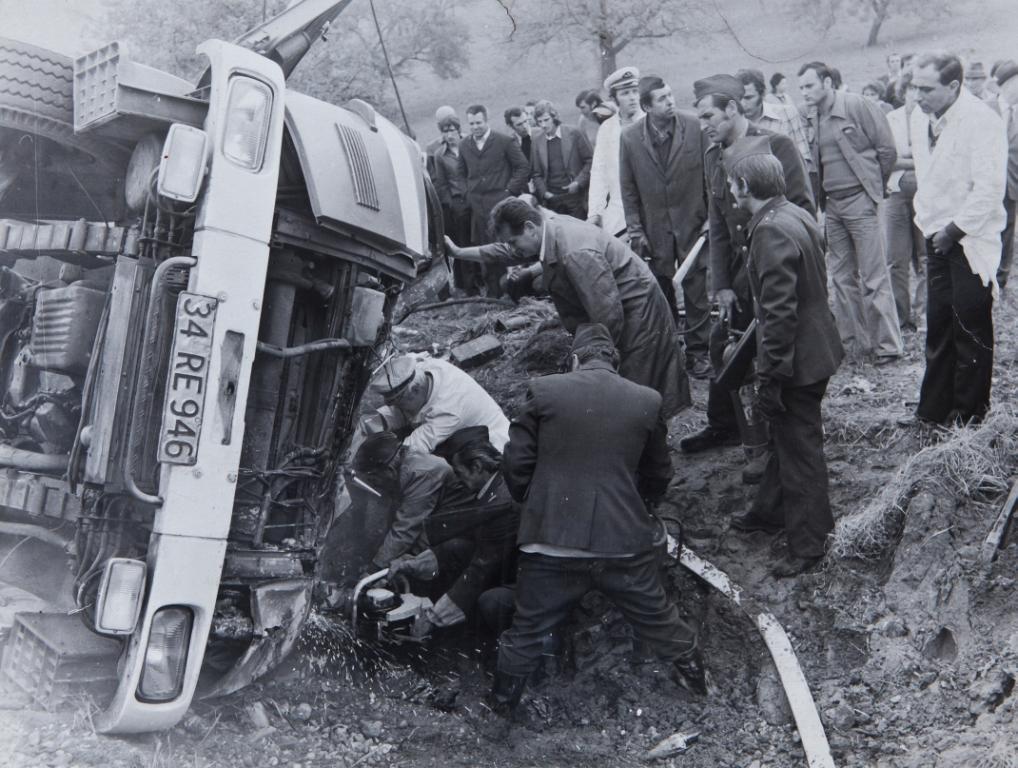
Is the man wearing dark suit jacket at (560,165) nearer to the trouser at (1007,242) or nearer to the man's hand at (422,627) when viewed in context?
the trouser at (1007,242)

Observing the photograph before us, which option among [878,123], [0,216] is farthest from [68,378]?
[878,123]

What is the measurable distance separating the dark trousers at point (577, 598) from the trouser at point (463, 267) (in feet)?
19.4

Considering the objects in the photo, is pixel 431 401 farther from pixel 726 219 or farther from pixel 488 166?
pixel 488 166

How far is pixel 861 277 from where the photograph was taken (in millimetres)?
7223

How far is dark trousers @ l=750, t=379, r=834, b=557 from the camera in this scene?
5090mm

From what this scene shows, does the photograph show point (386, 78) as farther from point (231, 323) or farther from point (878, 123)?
point (231, 323)

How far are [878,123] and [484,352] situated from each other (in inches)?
129

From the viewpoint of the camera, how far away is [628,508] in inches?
177

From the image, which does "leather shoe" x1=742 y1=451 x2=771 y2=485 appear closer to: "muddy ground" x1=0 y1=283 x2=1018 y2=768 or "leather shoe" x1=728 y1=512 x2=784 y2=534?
"muddy ground" x1=0 y1=283 x2=1018 y2=768

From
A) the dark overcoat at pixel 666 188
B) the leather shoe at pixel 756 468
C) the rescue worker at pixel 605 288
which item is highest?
the dark overcoat at pixel 666 188

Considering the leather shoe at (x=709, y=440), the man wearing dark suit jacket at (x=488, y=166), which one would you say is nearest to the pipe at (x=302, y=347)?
the leather shoe at (x=709, y=440)

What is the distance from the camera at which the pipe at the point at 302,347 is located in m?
4.20

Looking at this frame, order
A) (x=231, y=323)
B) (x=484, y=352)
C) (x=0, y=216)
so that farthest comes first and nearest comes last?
(x=484, y=352)
(x=0, y=216)
(x=231, y=323)

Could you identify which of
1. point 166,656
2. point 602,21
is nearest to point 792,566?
point 166,656
